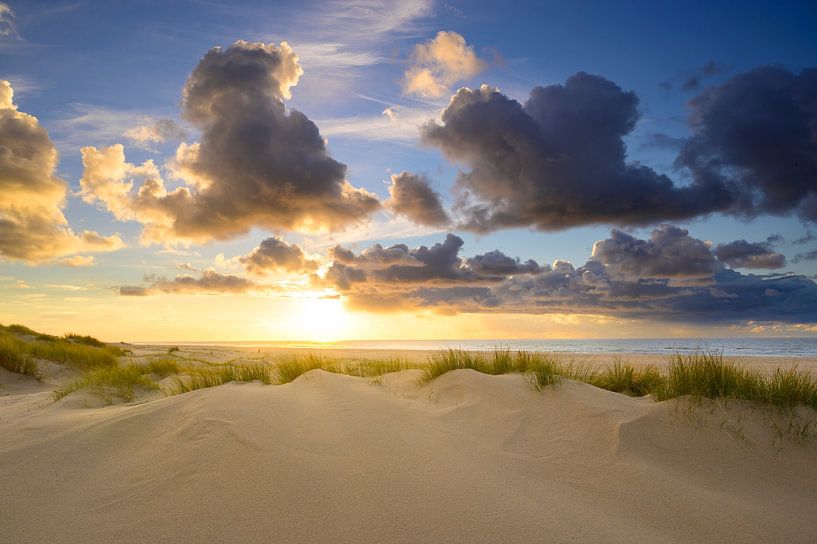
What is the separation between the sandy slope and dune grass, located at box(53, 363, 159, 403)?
2511 millimetres

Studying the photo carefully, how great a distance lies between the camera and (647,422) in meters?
3.79

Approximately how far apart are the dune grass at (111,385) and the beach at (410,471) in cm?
216

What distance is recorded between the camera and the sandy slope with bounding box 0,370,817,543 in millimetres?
2418

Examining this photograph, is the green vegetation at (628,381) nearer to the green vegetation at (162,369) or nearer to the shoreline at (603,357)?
the shoreline at (603,357)

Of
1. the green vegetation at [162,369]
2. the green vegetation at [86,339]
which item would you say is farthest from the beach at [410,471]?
the green vegetation at [86,339]

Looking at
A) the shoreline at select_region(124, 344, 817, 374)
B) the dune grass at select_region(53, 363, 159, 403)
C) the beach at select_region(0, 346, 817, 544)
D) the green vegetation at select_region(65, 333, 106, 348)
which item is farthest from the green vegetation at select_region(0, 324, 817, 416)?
the green vegetation at select_region(65, 333, 106, 348)

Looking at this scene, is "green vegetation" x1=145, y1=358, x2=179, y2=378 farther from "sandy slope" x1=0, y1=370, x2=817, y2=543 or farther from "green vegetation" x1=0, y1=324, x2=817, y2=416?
"sandy slope" x1=0, y1=370, x2=817, y2=543

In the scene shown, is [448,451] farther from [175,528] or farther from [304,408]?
[175,528]

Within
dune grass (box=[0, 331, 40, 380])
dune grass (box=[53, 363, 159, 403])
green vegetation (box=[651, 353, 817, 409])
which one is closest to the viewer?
green vegetation (box=[651, 353, 817, 409])

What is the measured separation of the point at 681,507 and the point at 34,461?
14.5ft

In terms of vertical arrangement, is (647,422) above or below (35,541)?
above

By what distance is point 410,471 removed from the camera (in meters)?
2.94

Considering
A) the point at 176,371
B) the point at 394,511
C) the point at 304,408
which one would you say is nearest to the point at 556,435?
the point at 394,511

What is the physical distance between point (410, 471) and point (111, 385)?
633cm
